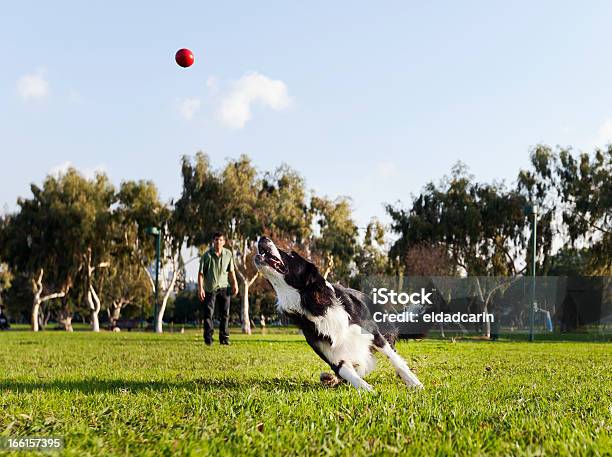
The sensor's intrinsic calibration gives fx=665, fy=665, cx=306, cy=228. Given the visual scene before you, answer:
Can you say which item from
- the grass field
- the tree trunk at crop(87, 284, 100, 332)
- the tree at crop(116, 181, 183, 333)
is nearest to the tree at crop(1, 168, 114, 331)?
the tree at crop(116, 181, 183, 333)

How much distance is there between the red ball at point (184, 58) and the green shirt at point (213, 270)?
3.32 metres

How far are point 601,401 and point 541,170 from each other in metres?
34.7

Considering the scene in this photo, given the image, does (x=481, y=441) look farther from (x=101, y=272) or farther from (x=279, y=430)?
(x=101, y=272)

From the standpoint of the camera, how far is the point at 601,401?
554 centimetres

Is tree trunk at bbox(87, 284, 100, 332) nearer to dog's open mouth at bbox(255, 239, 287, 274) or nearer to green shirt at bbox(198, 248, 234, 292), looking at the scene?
green shirt at bbox(198, 248, 234, 292)

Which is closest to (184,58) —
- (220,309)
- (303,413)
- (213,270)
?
(213,270)

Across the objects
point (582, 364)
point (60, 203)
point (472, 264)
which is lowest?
point (582, 364)

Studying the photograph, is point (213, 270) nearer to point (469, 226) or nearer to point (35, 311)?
point (469, 226)

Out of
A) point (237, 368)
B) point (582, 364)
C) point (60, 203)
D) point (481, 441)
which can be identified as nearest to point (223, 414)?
point (481, 441)

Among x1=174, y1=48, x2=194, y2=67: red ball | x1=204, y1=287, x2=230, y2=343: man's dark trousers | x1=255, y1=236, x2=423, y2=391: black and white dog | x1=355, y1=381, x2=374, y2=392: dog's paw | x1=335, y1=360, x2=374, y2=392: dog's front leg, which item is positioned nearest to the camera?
x1=355, y1=381, x2=374, y2=392: dog's paw

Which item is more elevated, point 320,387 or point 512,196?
point 512,196

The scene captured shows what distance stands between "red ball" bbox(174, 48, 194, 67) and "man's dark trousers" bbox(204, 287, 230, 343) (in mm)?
4093

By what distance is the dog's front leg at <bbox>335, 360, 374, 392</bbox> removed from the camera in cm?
591

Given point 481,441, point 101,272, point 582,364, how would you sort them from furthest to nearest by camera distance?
point 101,272
point 582,364
point 481,441
